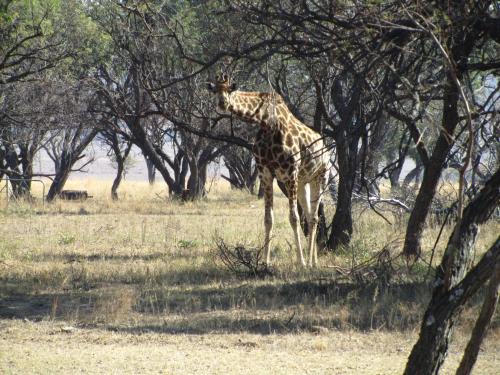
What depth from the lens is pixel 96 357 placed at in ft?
22.3

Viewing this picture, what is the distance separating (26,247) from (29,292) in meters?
3.99

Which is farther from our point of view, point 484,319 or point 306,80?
point 306,80

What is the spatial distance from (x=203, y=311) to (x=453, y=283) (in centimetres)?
449

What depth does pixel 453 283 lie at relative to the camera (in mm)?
4785

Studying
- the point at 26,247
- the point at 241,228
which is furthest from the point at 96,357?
the point at 241,228

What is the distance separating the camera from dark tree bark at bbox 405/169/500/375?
4574 mm

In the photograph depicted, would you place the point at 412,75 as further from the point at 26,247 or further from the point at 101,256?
the point at 26,247

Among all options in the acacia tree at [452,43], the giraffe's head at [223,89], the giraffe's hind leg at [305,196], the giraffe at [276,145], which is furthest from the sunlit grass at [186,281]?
the giraffe's head at [223,89]

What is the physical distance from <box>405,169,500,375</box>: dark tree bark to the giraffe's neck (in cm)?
645

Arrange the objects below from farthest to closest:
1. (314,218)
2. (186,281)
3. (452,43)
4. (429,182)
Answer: (314,218) → (186,281) → (429,182) → (452,43)

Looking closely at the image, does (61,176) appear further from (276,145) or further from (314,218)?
(276,145)

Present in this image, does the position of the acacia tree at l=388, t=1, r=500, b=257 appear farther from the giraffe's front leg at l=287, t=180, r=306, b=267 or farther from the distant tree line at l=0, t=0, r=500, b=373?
the giraffe's front leg at l=287, t=180, r=306, b=267

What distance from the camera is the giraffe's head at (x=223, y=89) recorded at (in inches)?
430

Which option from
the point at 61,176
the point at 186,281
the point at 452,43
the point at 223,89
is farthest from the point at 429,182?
the point at 61,176
